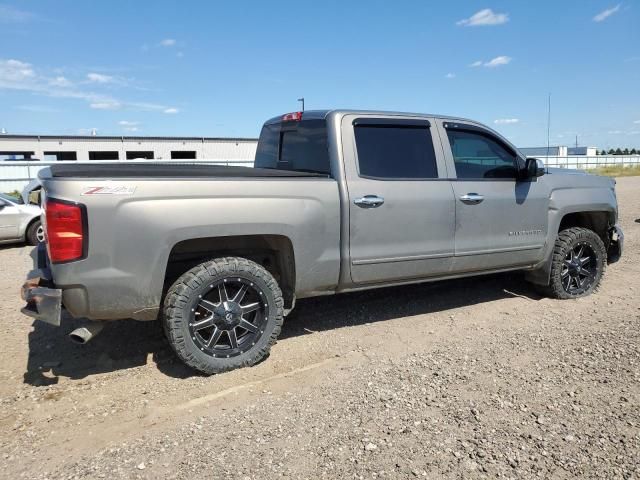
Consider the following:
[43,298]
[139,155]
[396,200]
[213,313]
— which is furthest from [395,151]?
[139,155]

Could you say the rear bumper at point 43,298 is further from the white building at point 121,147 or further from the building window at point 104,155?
the building window at point 104,155

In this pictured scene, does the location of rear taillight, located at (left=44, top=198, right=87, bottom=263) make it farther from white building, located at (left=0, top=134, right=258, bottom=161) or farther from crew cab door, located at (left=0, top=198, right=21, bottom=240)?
white building, located at (left=0, top=134, right=258, bottom=161)

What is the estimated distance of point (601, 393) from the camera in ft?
11.3

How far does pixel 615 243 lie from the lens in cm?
610

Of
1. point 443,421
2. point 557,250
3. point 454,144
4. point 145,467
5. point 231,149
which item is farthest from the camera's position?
point 231,149

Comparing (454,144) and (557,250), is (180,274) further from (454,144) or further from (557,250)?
(557,250)

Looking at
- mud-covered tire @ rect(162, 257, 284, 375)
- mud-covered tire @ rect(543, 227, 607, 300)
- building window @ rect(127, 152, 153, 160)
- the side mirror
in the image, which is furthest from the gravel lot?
building window @ rect(127, 152, 153, 160)

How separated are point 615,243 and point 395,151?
3479 mm

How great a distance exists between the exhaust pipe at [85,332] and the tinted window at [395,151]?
2.40 meters

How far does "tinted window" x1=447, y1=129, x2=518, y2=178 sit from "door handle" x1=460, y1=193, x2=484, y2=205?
0.70ft

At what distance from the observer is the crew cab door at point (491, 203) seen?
15.5 ft

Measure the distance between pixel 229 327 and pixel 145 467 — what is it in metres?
1.26

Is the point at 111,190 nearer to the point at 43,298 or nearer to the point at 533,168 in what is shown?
the point at 43,298

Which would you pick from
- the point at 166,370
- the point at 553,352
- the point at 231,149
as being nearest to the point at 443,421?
the point at 553,352
